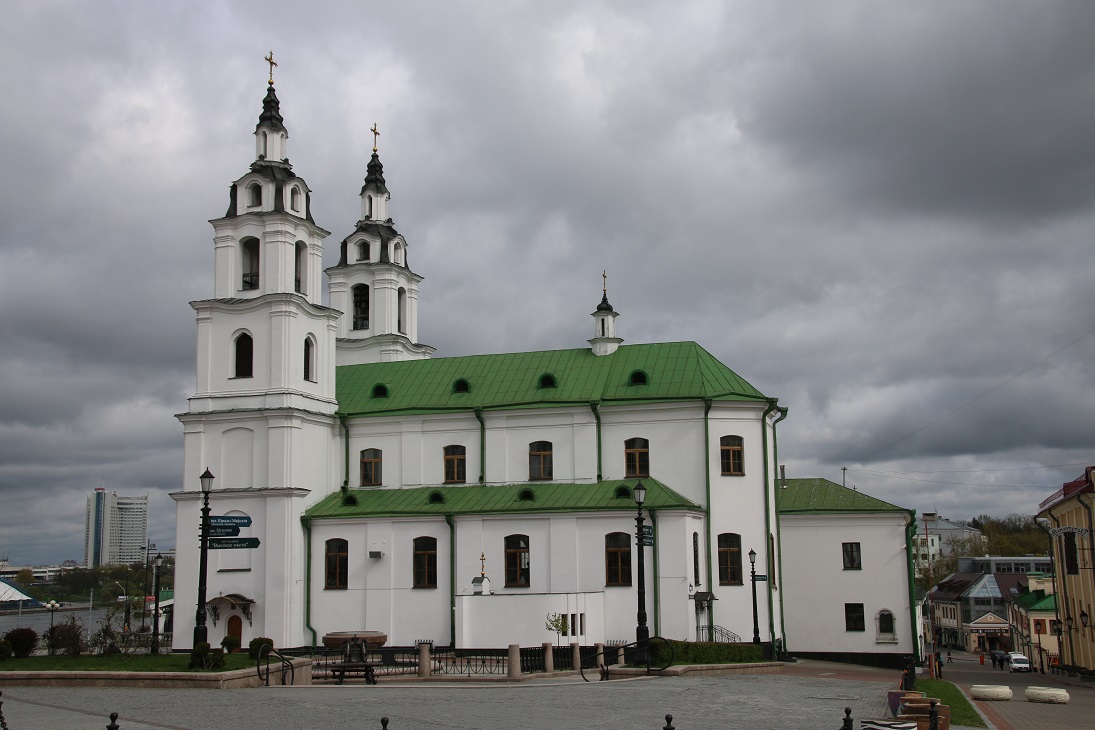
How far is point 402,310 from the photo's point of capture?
53312 mm

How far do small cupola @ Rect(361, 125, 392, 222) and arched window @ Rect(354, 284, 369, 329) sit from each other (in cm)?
401

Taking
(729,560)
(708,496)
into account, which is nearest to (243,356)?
(708,496)

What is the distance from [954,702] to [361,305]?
3713cm

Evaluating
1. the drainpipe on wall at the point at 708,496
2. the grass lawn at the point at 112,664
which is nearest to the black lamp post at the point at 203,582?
the grass lawn at the point at 112,664

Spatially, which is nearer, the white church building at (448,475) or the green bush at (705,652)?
the green bush at (705,652)

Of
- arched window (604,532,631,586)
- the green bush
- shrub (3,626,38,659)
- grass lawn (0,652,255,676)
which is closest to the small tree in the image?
arched window (604,532,631,586)

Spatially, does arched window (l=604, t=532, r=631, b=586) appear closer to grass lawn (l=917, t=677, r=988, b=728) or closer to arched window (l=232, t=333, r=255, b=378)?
grass lawn (l=917, t=677, r=988, b=728)

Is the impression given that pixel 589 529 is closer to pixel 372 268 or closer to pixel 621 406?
pixel 621 406

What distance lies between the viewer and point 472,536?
1540 inches

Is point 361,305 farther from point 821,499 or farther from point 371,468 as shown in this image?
point 821,499

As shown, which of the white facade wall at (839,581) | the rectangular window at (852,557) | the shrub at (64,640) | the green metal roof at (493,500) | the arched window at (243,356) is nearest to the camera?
the shrub at (64,640)

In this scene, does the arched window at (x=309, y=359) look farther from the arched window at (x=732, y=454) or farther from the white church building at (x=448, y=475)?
the arched window at (x=732, y=454)

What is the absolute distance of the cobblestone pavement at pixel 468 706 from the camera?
58.3 ft

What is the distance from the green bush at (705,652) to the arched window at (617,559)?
6053mm
